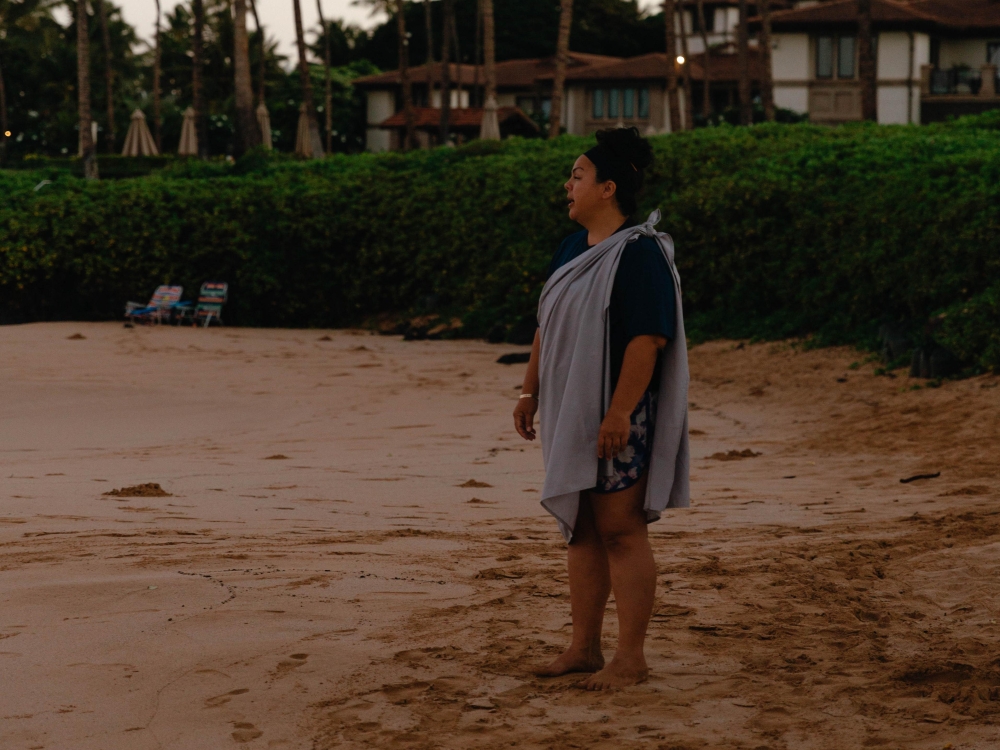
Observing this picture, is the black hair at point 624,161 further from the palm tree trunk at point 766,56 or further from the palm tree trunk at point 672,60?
the palm tree trunk at point 672,60

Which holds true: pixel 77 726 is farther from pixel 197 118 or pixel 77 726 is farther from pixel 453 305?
pixel 197 118

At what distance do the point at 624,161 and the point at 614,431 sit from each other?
854mm

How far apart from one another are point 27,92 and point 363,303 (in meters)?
43.5

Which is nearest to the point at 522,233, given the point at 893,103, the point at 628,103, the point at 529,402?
the point at 529,402

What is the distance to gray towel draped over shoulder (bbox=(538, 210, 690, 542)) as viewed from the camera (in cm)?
363

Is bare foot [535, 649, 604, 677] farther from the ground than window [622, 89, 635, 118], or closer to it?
closer to it

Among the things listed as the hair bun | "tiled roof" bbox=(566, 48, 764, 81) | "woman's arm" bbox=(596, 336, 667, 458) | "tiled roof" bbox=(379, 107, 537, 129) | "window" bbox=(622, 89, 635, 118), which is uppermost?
"tiled roof" bbox=(566, 48, 764, 81)

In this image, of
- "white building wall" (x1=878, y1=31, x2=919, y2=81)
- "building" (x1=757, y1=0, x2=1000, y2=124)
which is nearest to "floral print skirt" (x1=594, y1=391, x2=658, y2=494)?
"building" (x1=757, y1=0, x2=1000, y2=124)

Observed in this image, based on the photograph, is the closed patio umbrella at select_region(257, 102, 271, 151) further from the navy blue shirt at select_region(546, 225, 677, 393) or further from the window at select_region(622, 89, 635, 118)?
the navy blue shirt at select_region(546, 225, 677, 393)

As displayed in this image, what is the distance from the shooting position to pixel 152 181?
22.2 metres

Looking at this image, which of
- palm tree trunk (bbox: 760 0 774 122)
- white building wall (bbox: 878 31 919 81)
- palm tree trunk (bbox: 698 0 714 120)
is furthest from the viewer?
palm tree trunk (bbox: 698 0 714 120)

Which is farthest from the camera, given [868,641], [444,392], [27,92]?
[27,92]

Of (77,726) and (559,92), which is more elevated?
(559,92)

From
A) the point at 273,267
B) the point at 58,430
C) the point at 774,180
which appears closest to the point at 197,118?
the point at 273,267
